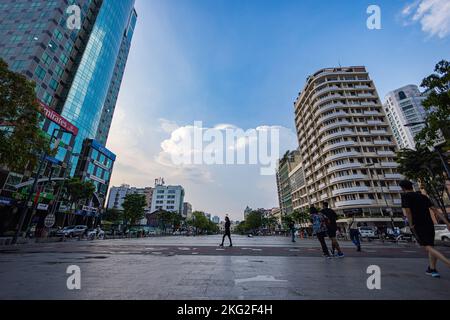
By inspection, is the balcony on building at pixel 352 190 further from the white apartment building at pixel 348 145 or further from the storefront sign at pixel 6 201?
the storefront sign at pixel 6 201

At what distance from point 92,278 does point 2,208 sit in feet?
130

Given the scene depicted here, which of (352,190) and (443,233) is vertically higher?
(352,190)

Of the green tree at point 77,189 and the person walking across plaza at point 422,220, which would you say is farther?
the green tree at point 77,189

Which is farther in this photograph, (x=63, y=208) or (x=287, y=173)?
(x=287, y=173)

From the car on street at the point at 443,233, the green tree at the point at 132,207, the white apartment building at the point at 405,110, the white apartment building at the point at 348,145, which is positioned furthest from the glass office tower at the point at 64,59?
the white apartment building at the point at 405,110

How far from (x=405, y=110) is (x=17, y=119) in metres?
156

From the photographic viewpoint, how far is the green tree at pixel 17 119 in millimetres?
11039

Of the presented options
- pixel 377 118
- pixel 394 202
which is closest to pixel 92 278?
pixel 394 202

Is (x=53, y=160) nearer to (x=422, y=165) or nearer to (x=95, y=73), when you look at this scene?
(x=95, y=73)

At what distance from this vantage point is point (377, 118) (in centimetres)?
5678

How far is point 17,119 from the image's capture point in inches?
461

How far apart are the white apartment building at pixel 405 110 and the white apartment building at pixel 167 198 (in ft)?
407

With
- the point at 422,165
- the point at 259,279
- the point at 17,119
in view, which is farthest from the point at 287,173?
the point at 259,279
